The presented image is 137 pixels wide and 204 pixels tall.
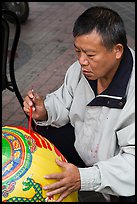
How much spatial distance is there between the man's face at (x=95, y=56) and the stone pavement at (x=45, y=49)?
123cm

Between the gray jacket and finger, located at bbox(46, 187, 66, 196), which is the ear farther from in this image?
finger, located at bbox(46, 187, 66, 196)

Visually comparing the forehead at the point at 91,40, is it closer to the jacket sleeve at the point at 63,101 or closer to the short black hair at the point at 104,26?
the short black hair at the point at 104,26

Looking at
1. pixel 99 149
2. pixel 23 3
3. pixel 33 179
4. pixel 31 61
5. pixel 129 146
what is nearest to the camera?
pixel 33 179

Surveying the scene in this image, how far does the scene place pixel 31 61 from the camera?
580 centimetres

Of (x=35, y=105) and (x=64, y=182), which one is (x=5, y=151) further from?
(x=35, y=105)

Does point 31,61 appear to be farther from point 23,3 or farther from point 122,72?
point 122,72

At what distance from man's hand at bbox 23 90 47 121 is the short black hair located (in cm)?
48

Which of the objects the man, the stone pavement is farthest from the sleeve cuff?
the stone pavement

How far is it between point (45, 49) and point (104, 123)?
3.91m

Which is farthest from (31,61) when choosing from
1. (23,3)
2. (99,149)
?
(99,149)

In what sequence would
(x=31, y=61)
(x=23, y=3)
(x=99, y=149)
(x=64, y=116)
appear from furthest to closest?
(x=23, y=3) < (x=31, y=61) < (x=64, y=116) < (x=99, y=149)

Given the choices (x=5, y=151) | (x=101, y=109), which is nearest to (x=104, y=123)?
(x=101, y=109)

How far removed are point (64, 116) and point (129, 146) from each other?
589 millimetres

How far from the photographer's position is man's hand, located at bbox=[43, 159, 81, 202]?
2080mm
